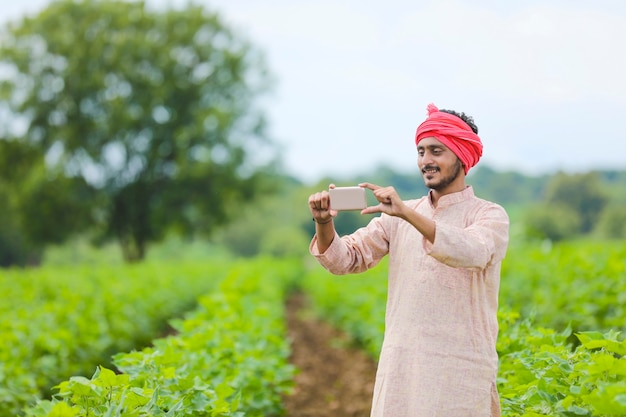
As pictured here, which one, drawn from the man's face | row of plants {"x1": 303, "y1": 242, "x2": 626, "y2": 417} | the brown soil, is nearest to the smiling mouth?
the man's face

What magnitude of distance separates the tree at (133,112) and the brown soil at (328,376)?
63.9 ft

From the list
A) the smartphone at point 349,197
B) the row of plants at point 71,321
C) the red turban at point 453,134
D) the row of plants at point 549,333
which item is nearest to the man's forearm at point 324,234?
the smartphone at point 349,197

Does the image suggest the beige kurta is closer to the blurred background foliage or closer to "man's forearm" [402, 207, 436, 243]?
"man's forearm" [402, 207, 436, 243]

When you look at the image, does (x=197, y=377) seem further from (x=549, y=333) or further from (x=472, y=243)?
(x=549, y=333)

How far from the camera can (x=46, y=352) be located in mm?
7520

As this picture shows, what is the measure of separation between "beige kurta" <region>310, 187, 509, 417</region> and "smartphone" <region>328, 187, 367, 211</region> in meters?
0.24

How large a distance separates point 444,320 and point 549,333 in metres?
1.57

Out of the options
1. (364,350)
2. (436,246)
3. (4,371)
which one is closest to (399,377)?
(436,246)

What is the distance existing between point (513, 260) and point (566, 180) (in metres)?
29.6

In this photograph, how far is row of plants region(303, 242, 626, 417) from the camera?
289 centimetres

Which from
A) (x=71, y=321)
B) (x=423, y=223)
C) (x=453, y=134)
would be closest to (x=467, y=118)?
(x=453, y=134)

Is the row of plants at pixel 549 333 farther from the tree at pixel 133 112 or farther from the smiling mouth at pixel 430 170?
the tree at pixel 133 112

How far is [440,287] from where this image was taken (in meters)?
3.28

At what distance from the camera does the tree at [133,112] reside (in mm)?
34375
